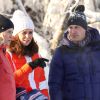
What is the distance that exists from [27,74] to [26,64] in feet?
0.33

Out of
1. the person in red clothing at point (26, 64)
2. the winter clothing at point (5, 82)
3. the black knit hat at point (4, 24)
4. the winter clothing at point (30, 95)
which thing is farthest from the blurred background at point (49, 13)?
the winter clothing at point (5, 82)

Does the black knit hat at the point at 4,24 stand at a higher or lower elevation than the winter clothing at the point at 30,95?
higher

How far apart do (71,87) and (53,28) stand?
6531mm

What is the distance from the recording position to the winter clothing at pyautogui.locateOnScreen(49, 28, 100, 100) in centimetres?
410

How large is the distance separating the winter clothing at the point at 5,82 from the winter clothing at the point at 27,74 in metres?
0.42

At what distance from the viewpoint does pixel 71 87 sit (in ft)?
13.6

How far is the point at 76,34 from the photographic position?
163 inches

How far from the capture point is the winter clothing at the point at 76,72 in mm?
4102

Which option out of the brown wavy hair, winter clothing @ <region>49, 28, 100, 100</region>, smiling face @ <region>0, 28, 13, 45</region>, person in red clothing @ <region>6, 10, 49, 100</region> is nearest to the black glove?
person in red clothing @ <region>6, 10, 49, 100</region>

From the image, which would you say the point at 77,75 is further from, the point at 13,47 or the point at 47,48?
the point at 47,48

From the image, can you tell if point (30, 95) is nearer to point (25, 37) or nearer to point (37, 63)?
point (37, 63)

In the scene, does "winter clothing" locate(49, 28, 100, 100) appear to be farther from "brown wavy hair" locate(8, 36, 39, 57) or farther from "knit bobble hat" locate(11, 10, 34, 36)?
"knit bobble hat" locate(11, 10, 34, 36)

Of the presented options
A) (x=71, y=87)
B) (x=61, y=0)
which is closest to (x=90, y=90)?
(x=71, y=87)

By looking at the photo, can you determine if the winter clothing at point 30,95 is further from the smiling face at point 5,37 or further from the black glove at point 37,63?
the smiling face at point 5,37
